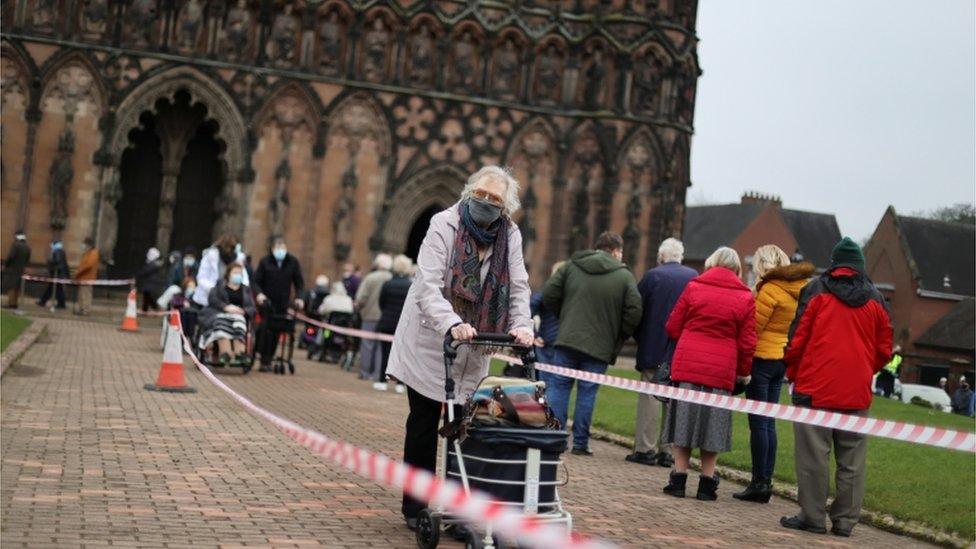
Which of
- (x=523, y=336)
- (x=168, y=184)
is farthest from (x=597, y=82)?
(x=523, y=336)

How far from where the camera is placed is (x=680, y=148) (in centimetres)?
4181

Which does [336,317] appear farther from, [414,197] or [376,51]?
[376,51]

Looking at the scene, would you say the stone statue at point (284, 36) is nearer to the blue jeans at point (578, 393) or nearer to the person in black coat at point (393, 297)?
the person in black coat at point (393, 297)

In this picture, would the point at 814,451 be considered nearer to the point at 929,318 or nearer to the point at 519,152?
the point at 519,152

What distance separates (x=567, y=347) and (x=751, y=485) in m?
2.75

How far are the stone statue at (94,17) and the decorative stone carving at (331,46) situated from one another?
5613mm

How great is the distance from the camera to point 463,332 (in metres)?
7.74

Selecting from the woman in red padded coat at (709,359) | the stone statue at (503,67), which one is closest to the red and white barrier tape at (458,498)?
the woman in red padded coat at (709,359)

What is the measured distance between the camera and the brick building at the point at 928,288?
68.3 metres

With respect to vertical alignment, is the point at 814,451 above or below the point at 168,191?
below

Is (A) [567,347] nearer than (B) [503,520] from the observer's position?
No

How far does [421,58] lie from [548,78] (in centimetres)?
369

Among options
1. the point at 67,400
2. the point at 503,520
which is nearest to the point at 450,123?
the point at 67,400

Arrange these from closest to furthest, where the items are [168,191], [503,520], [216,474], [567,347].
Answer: [503,520] → [216,474] → [567,347] → [168,191]
